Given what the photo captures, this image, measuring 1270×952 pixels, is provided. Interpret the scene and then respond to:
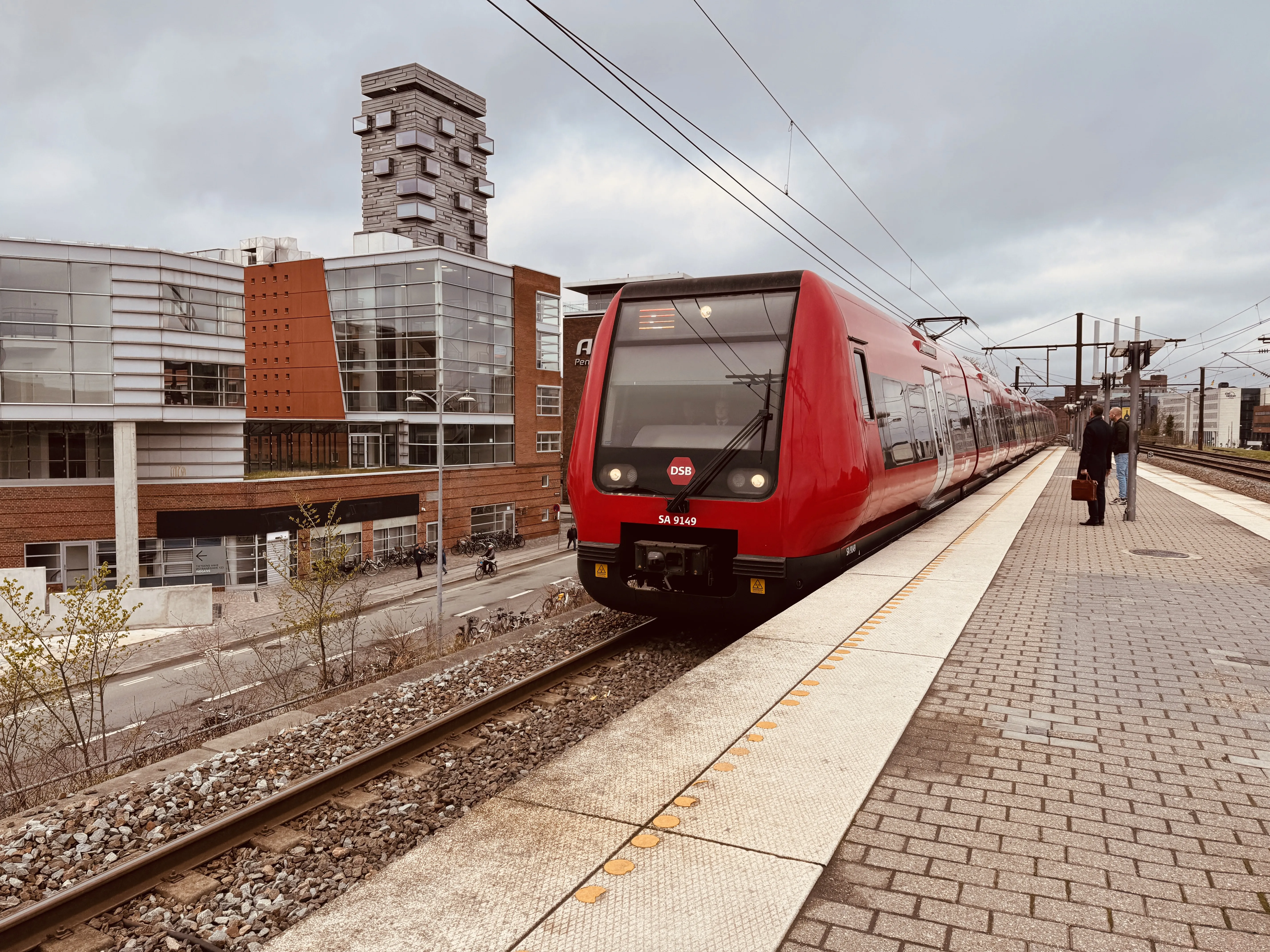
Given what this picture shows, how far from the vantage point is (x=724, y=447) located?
7.39 m

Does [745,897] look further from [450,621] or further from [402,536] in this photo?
[402,536]

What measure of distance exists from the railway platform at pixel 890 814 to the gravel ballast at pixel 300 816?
87 cm

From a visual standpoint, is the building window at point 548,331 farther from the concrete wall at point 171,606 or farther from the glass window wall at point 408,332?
the concrete wall at point 171,606

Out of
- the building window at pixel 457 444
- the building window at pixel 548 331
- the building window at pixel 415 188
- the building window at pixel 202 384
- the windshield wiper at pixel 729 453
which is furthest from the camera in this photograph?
the building window at pixel 415 188

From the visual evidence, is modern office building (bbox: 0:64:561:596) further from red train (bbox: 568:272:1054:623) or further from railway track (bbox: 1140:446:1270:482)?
railway track (bbox: 1140:446:1270:482)

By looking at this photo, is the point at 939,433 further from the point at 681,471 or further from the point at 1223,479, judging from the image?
the point at 1223,479

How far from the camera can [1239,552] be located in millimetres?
10773

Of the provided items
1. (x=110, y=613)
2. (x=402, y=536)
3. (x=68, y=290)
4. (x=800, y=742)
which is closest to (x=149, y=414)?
(x=68, y=290)

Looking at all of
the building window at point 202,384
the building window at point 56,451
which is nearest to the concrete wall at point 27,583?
the building window at point 56,451

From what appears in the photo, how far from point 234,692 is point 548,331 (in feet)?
103

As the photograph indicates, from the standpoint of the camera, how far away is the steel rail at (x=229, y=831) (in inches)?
139

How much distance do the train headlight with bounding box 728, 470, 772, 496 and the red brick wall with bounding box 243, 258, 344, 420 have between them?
122 feet

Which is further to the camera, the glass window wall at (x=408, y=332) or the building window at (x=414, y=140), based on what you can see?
the building window at (x=414, y=140)

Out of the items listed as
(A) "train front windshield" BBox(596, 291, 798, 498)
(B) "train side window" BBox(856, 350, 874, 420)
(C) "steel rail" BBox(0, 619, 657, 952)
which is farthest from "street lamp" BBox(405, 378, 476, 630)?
(C) "steel rail" BBox(0, 619, 657, 952)
